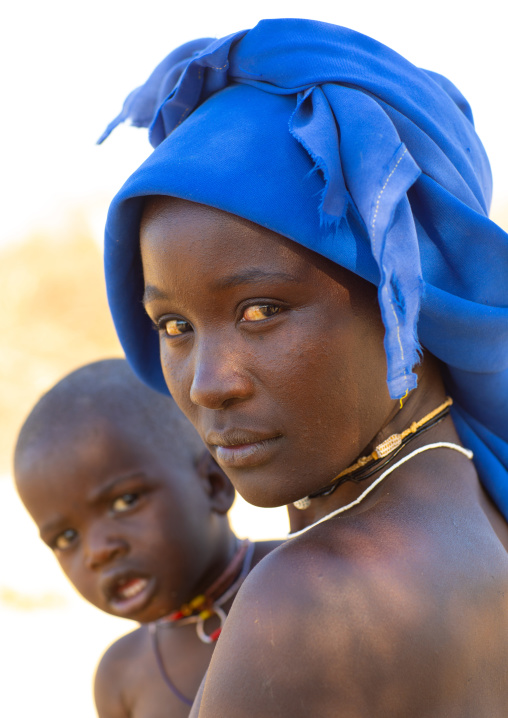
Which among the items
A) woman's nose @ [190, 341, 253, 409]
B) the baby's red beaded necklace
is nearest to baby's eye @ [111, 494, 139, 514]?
the baby's red beaded necklace

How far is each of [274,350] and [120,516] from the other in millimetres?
1391

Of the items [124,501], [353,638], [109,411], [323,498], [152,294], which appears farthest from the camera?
[109,411]

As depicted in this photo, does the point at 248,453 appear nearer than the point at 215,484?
Yes

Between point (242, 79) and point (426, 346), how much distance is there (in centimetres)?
74

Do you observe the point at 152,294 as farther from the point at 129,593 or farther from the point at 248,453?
the point at 129,593

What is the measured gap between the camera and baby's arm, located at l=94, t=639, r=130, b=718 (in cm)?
294

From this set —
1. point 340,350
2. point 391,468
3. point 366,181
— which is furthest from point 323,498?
point 366,181

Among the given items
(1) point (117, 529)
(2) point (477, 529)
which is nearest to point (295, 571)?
(2) point (477, 529)

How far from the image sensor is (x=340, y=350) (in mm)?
1596

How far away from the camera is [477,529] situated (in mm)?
1515

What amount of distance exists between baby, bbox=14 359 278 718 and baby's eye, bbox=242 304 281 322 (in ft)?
4.43

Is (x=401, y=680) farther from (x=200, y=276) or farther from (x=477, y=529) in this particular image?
(x=200, y=276)

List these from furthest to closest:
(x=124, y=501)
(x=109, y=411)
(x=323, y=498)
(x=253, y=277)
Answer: (x=109, y=411) → (x=124, y=501) → (x=323, y=498) → (x=253, y=277)

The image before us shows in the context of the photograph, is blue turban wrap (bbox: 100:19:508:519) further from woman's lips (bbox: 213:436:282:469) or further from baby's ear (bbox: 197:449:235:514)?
baby's ear (bbox: 197:449:235:514)
